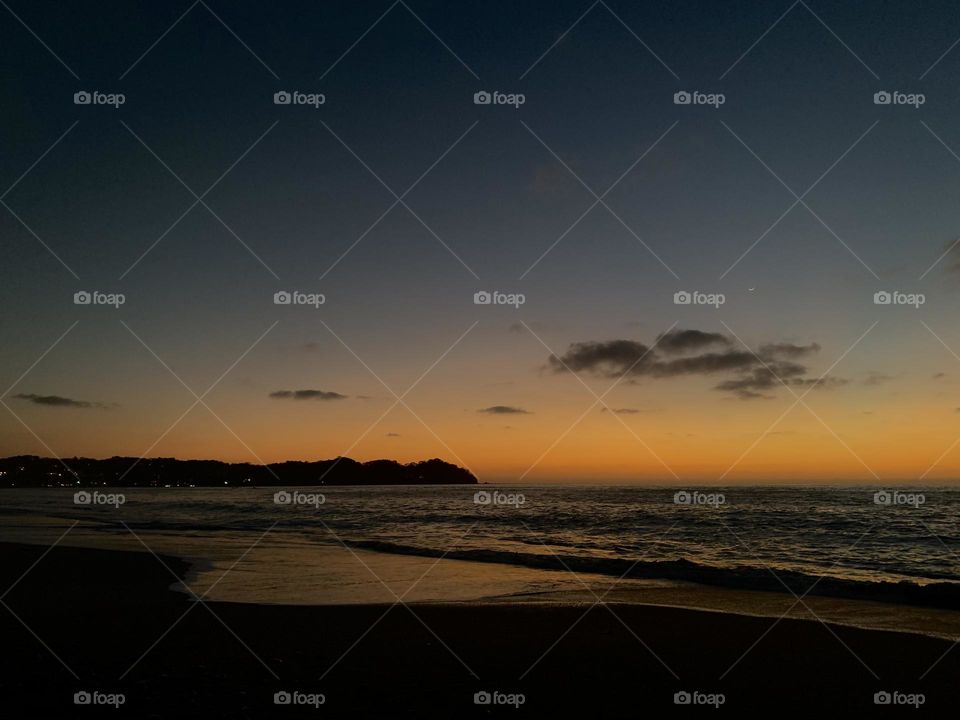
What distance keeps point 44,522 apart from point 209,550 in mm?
15909

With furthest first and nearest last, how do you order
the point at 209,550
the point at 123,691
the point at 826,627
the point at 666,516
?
the point at 666,516 → the point at 209,550 → the point at 826,627 → the point at 123,691

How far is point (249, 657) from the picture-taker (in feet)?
25.7

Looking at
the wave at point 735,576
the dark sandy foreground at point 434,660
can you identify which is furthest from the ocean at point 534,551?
the dark sandy foreground at point 434,660

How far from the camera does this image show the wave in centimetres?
1406

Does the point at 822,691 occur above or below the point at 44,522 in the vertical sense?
below

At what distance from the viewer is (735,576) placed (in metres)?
16.4

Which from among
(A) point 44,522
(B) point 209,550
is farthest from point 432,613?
(A) point 44,522

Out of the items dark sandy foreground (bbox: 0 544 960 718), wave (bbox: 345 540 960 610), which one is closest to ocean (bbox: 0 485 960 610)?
wave (bbox: 345 540 960 610)

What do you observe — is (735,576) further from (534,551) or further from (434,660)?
(434,660)

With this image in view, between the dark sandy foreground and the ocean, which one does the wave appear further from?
the dark sandy foreground

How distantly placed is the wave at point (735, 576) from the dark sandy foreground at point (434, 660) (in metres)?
4.37

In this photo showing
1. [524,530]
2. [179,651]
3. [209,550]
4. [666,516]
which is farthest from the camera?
[666,516]

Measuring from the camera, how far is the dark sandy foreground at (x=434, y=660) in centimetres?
652

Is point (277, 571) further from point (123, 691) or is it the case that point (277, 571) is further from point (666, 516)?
point (666, 516)
